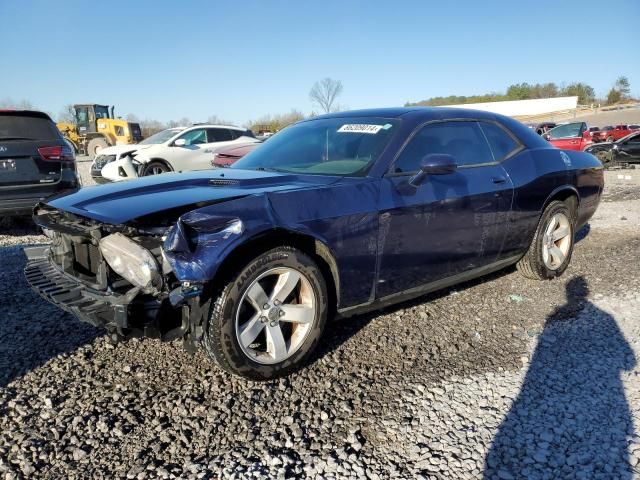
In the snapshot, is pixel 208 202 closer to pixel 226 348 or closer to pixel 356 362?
pixel 226 348

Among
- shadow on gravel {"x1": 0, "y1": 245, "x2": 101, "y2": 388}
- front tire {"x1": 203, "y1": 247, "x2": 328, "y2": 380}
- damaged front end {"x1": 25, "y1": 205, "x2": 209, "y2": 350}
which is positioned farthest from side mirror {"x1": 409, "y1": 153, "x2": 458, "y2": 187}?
shadow on gravel {"x1": 0, "y1": 245, "x2": 101, "y2": 388}

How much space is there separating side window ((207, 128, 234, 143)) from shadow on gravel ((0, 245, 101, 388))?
891 cm

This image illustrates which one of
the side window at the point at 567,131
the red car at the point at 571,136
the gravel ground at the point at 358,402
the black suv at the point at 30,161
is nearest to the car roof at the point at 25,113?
the black suv at the point at 30,161

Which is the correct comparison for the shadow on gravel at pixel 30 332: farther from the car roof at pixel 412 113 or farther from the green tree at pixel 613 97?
the green tree at pixel 613 97

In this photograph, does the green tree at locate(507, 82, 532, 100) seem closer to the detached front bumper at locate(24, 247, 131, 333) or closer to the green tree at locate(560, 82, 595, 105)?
the green tree at locate(560, 82, 595, 105)

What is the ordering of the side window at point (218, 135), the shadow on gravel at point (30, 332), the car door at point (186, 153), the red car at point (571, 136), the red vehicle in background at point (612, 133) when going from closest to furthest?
the shadow on gravel at point (30, 332) → the car door at point (186, 153) → the side window at point (218, 135) → the red car at point (571, 136) → the red vehicle in background at point (612, 133)

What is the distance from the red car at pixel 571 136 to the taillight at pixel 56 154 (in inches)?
681

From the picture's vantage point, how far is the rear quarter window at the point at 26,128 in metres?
5.77

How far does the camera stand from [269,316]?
8.79ft

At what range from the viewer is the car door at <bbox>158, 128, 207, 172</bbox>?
1179cm

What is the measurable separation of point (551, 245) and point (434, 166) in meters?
2.10

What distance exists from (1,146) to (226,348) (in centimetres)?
475

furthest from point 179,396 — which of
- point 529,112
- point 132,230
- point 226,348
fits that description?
point 529,112

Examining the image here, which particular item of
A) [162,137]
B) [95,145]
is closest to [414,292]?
[162,137]
